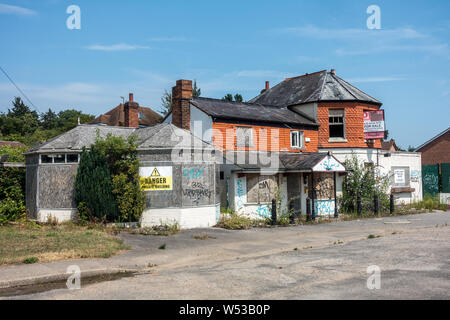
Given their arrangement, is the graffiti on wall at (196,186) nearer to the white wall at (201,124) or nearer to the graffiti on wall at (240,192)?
the graffiti on wall at (240,192)

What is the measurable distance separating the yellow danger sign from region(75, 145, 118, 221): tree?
127cm

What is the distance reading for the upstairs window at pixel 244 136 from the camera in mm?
20938

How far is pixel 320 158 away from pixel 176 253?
32.5 feet

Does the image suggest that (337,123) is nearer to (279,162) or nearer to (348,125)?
(348,125)

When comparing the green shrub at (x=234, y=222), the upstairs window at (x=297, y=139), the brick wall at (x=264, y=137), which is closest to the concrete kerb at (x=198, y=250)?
the green shrub at (x=234, y=222)

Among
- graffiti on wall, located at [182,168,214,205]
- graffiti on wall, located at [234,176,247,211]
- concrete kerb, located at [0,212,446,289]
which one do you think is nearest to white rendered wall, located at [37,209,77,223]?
concrete kerb, located at [0,212,446,289]

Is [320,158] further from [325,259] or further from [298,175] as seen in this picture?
[325,259]

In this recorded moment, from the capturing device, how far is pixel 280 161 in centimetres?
2114

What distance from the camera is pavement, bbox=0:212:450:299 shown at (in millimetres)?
7695

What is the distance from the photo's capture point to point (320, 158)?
1955cm

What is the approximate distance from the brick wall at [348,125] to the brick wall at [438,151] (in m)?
19.1

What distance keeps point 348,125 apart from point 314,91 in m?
2.93

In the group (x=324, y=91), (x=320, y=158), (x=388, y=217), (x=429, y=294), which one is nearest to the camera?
(x=429, y=294)
